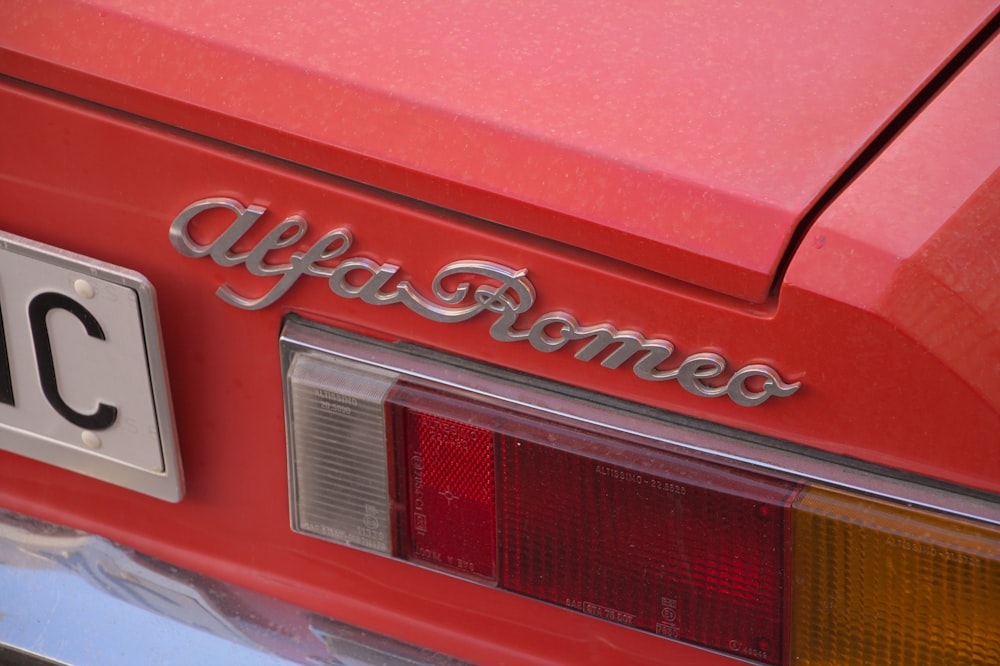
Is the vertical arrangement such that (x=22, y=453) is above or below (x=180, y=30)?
below

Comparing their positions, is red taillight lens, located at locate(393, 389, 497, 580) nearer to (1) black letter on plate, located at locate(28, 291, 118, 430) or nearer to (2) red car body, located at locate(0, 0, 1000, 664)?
(2) red car body, located at locate(0, 0, 1000, 664)

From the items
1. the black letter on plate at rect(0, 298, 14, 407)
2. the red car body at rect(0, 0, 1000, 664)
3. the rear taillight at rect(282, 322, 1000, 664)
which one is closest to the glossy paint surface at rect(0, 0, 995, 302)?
the red car body at rect(0, 0, 1000, 664)

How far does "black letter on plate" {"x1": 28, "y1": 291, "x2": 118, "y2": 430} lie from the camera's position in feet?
4.96

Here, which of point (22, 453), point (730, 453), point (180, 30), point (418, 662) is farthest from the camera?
point (22, 453)

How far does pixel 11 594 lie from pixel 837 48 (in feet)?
3.90

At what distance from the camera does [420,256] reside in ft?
4.42

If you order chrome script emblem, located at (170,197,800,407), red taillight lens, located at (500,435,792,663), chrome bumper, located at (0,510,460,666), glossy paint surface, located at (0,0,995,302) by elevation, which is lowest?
chrome bumper, located at (0,510,460,666)

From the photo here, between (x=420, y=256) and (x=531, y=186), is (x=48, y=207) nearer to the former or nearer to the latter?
(x=420, y=256)

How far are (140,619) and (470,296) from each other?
638mm

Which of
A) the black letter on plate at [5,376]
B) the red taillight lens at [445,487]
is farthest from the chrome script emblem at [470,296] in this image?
the black letter on plate at [5,376]

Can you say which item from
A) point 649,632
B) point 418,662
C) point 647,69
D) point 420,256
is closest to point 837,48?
point 647,69

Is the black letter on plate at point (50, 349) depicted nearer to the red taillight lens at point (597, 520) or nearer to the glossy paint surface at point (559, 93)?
the glossy paint surface at point (559, 93)

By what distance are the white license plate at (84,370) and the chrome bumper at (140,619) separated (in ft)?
0.43

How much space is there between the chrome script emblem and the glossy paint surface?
67 mm
